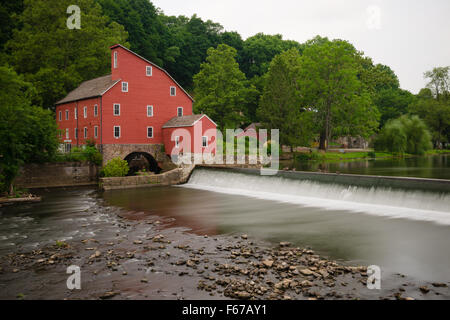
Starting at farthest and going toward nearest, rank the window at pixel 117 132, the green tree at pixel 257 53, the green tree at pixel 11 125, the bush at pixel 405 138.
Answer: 1. the green tree at pixel 257 53
2. the bush at pixel 405 138
3. the window at pixel 117 132
4. the green tree at pixel 11 125

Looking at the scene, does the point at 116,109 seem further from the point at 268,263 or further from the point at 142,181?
the point at 268,263

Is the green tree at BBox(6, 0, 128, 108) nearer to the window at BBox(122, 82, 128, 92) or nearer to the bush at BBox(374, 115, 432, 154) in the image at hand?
the window at BBox(122, 82, 128, 92)

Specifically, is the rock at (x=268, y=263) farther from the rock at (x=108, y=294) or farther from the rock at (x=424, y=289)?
the rock at (x=108, y=294)

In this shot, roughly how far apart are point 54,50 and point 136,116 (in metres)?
15.5

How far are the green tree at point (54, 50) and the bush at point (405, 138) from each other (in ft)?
142

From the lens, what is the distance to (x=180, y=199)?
23859 millimetres

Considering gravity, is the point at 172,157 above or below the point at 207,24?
below

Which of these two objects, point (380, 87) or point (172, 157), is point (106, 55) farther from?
point (380, 87)

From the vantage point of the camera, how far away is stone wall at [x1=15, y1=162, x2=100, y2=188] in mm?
30891

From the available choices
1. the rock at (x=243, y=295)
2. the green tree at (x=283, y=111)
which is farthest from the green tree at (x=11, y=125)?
the green tree at (x=283, y=111)

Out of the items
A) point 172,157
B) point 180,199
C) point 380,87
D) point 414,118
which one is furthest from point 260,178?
point 380,87

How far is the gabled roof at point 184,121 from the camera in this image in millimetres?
35938
